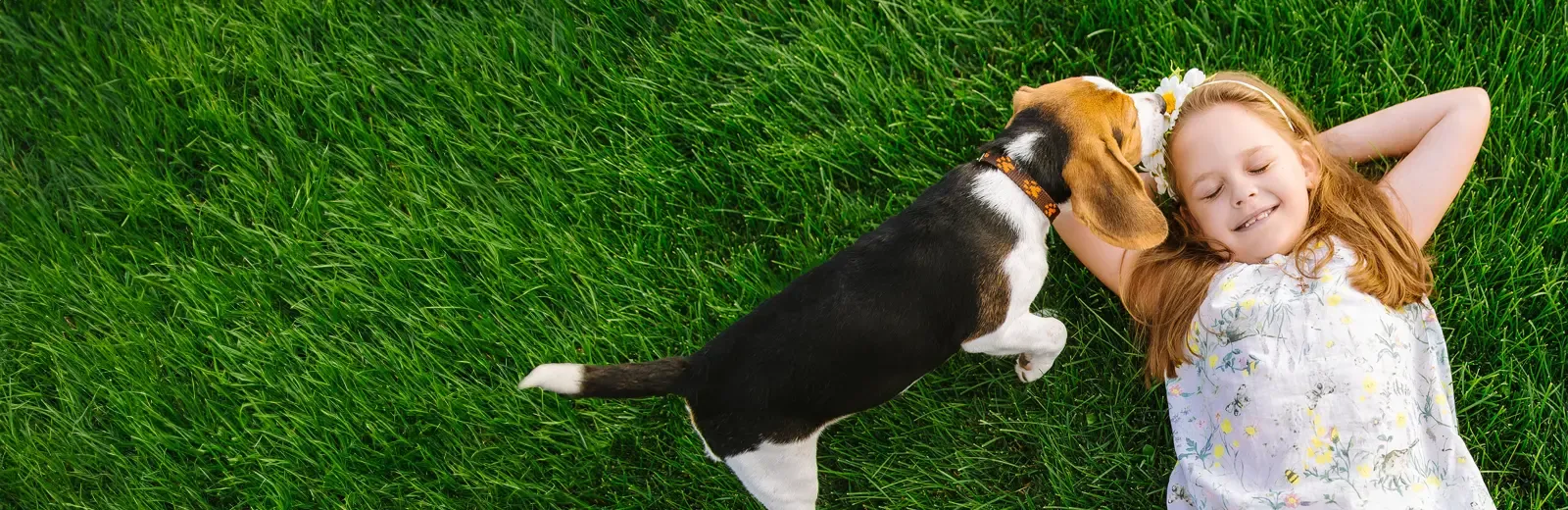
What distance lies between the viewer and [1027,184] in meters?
2.88

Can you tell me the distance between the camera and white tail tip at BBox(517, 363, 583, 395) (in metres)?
2.75

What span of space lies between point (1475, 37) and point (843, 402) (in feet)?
8.89

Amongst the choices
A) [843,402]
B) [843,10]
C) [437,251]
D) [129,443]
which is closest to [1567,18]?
[843,10]

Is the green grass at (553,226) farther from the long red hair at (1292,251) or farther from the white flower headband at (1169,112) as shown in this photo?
the white flower headband at (1169,112)

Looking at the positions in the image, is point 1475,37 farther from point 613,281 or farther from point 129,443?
point 129,443

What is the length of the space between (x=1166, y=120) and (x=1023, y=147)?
23.1 inches

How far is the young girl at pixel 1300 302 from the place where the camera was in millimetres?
2836

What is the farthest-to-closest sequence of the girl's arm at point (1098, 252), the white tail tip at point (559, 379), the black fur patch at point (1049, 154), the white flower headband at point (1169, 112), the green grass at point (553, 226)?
1. the green grass at point (553, 226)
2. the girl's arm at point (1098, 252)
3. the white flower headband at point (1169, 112)
4. the black fur patch at point (1049, 154)
5. the white tail tip at point (559, 379)

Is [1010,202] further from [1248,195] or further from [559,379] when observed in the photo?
[559,379]

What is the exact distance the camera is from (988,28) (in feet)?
12.7

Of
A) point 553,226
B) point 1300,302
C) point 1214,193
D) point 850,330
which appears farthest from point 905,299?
point 553,226

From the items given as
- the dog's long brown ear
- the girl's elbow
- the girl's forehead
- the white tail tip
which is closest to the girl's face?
the girl's forehead

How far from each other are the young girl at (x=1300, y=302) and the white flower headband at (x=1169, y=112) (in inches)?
1.0

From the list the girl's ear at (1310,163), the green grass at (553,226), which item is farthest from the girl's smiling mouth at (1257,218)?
the green grass at (553,226)
